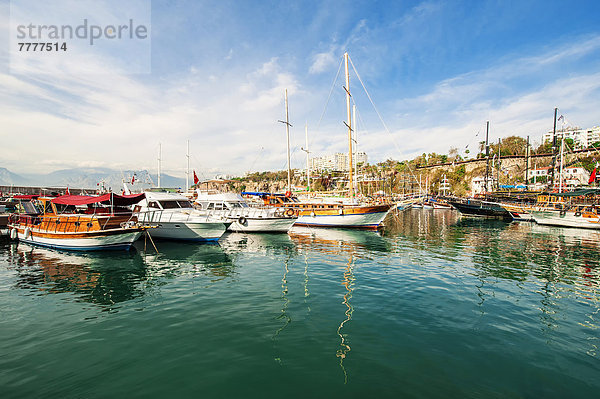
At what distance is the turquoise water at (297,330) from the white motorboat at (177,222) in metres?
6.10

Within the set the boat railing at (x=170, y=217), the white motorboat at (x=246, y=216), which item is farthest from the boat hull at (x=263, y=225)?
the boat railing at (x=170, y=217)

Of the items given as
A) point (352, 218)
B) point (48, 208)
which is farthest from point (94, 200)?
point (352, 218)

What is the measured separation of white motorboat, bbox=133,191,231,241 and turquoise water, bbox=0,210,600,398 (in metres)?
6.10

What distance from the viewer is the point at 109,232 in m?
15.3

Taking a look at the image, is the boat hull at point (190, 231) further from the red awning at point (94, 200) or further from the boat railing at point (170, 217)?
the red awning at point (94, 200)

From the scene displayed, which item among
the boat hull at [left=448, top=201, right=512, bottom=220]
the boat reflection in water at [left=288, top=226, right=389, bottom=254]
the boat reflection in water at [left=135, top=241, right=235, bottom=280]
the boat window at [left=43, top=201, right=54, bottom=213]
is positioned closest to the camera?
the boat reflection in water at [left=135, top=241, right=235, bottom=280]

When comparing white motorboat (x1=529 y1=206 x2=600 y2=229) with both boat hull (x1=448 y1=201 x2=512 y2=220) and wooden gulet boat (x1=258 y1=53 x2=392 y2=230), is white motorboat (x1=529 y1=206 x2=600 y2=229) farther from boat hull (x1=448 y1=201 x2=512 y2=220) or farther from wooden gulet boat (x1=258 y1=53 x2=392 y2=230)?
wooden gulet boat (x1=258 y1=53 x2=392 y2=230)

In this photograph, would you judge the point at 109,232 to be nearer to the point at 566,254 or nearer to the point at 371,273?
the point at 371,273

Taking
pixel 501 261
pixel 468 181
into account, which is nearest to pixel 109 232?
pixel 501 261

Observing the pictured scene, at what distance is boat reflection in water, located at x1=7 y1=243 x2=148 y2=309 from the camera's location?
379 inches

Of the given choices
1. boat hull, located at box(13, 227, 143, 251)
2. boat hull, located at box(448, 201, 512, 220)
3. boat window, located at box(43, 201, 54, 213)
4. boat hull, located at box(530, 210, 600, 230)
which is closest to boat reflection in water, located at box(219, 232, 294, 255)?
boat hull, located at box(13, 227, 143, 251)

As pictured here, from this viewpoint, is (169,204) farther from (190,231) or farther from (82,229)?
(82,229)

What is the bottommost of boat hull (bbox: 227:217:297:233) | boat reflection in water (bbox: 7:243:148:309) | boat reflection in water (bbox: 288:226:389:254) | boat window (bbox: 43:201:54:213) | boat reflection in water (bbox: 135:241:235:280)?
boat reflection in water (bbox: 288:226:389:254)

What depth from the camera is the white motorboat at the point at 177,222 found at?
1983 cm
